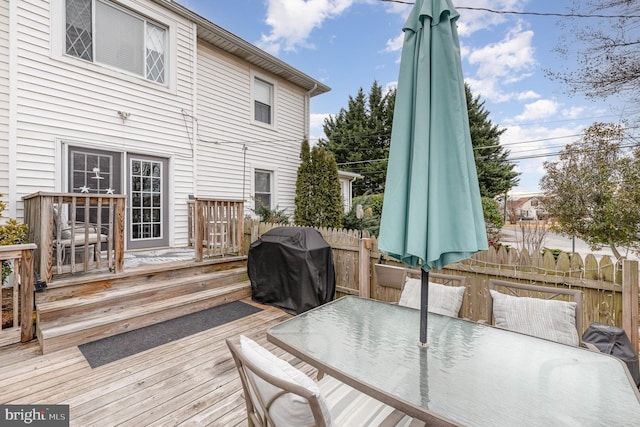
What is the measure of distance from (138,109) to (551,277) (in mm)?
6773

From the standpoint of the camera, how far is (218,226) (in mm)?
5402

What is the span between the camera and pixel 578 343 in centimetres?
199

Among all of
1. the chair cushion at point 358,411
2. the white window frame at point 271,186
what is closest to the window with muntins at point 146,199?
the white window frame at point 271,186

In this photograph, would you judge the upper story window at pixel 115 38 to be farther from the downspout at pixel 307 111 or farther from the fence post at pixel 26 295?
the downspout at pixel 307 111

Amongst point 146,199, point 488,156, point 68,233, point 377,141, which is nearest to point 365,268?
point 68,233

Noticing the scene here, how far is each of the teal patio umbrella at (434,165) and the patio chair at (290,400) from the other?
0.48 meters

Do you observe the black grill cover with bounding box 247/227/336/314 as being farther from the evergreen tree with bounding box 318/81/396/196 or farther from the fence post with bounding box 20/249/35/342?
the evergreen tree with bounding box 318/81/396/196

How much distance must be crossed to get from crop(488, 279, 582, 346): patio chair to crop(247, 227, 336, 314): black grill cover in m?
2.32

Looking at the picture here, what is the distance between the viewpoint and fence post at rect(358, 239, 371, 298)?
412cm

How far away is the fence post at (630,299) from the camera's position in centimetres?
231

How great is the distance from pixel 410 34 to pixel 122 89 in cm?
560

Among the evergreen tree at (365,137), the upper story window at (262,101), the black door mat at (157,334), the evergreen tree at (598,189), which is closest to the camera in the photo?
the black door mat at (157,334)

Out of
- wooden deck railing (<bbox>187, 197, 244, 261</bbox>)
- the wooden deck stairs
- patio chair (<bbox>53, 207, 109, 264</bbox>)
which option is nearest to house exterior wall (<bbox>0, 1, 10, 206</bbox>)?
patio chair (<bbox>53, 207, 109, 264</bbox>)

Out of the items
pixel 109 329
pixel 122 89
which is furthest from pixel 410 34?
pixel 122 89
